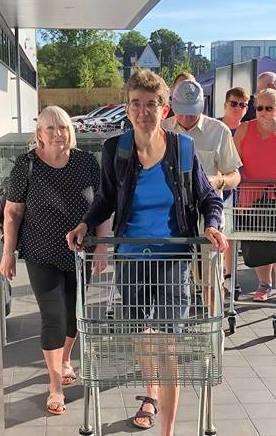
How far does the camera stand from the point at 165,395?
3449 mm

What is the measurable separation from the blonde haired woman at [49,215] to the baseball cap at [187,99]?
0.77 m

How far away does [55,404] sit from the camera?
4266 mm

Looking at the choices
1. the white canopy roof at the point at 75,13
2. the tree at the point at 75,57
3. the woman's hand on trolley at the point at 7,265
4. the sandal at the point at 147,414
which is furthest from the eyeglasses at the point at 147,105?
the tree at the point at 75,57

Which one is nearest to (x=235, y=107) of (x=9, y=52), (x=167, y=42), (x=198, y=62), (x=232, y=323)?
(x=232, y=323)

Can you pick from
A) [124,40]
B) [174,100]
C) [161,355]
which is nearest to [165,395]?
[161,355]

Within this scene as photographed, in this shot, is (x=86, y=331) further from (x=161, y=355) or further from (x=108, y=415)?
(x=108, y=415)

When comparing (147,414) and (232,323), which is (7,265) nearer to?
(147,414)

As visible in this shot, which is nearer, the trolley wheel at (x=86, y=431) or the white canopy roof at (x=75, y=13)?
the trolley wheel at (x=86, y=431)

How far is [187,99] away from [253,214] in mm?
1234

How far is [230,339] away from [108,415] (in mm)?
1687

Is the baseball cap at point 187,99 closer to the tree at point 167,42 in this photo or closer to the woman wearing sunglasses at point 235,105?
the woman wearing sunglasses at point 235,105

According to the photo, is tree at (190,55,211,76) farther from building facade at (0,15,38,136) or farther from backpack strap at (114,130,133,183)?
backpack strap at (114,130,133,183)

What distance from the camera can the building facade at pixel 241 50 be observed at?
97.5ft

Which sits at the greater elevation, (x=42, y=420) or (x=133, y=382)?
(x=133, y=382)
